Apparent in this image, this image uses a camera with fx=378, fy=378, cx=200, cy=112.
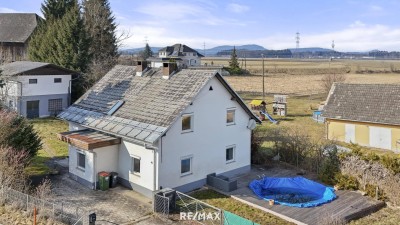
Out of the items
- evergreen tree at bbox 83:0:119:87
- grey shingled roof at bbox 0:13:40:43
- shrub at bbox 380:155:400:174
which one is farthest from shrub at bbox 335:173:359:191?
grey shingled roof at bbox 0:13:40:43

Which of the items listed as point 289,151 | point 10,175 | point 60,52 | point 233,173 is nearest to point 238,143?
point 233,173

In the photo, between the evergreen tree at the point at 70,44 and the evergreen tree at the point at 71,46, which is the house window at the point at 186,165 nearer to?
the evergreen tree at the point at 71,46

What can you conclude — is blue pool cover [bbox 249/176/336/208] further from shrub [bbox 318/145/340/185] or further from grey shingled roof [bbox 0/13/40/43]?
grey shingled roof [bbox 0/13/40/43]

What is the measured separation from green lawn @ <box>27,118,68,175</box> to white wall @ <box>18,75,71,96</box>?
11.4 feet

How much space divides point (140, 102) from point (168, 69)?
2877mm

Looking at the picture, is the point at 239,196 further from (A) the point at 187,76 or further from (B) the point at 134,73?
(B) the point at 134,73

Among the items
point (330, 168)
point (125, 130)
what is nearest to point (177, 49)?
point (330, 168)

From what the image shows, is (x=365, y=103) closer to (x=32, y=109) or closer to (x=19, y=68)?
(x=32, y=109)

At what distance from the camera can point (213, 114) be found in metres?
23.3

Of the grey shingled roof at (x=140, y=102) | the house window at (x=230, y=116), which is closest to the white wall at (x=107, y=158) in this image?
the grey shingled roof at (x=140, y=102)

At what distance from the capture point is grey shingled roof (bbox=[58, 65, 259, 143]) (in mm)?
21141

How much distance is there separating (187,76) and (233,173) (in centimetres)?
708

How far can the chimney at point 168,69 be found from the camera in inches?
964

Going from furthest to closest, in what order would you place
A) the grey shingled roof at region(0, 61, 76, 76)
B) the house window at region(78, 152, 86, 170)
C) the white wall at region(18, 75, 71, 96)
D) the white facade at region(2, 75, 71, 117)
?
1. the white wall at region(18, 75, 71, 96)
2. the white facade at region(2, 75, 71, 117)
3. the grey shingled roof at region(0, 61, 76, 76)
4. the house window at region(78, 152, 86, 170)
